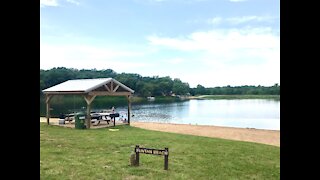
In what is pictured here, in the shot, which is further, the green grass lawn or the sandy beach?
the sandy beach

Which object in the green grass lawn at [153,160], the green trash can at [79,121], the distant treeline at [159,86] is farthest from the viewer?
the distant treeline at [159,86]

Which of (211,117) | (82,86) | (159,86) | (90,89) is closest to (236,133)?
(90,89)

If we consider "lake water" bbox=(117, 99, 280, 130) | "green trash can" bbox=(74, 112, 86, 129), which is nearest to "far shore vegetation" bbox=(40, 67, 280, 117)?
"lake water" bbox=(117, 99, 280, 130)

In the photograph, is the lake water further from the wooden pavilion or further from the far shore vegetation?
the far shore vegetation

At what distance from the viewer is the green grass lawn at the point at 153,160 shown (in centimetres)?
544

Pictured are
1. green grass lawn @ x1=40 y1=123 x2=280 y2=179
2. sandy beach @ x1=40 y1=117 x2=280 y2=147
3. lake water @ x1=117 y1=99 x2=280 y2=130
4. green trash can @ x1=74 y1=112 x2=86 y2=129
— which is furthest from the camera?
lake water @ x1=117 y1=99 x2=280 y2=130

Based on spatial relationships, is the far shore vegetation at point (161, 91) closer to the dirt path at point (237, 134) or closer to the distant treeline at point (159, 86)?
the distant treeline at point (159, 86)

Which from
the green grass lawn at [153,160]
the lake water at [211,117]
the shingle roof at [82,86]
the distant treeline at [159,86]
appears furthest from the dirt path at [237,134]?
the distant treeline at [159,86]

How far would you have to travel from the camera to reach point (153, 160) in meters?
6.61

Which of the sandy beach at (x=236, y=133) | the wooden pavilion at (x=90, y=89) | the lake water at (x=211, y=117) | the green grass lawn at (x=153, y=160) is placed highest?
the wooden pavilion at (x=90, y=89)

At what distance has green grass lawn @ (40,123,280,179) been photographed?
17.8 feet

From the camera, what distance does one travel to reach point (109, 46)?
239 ft
